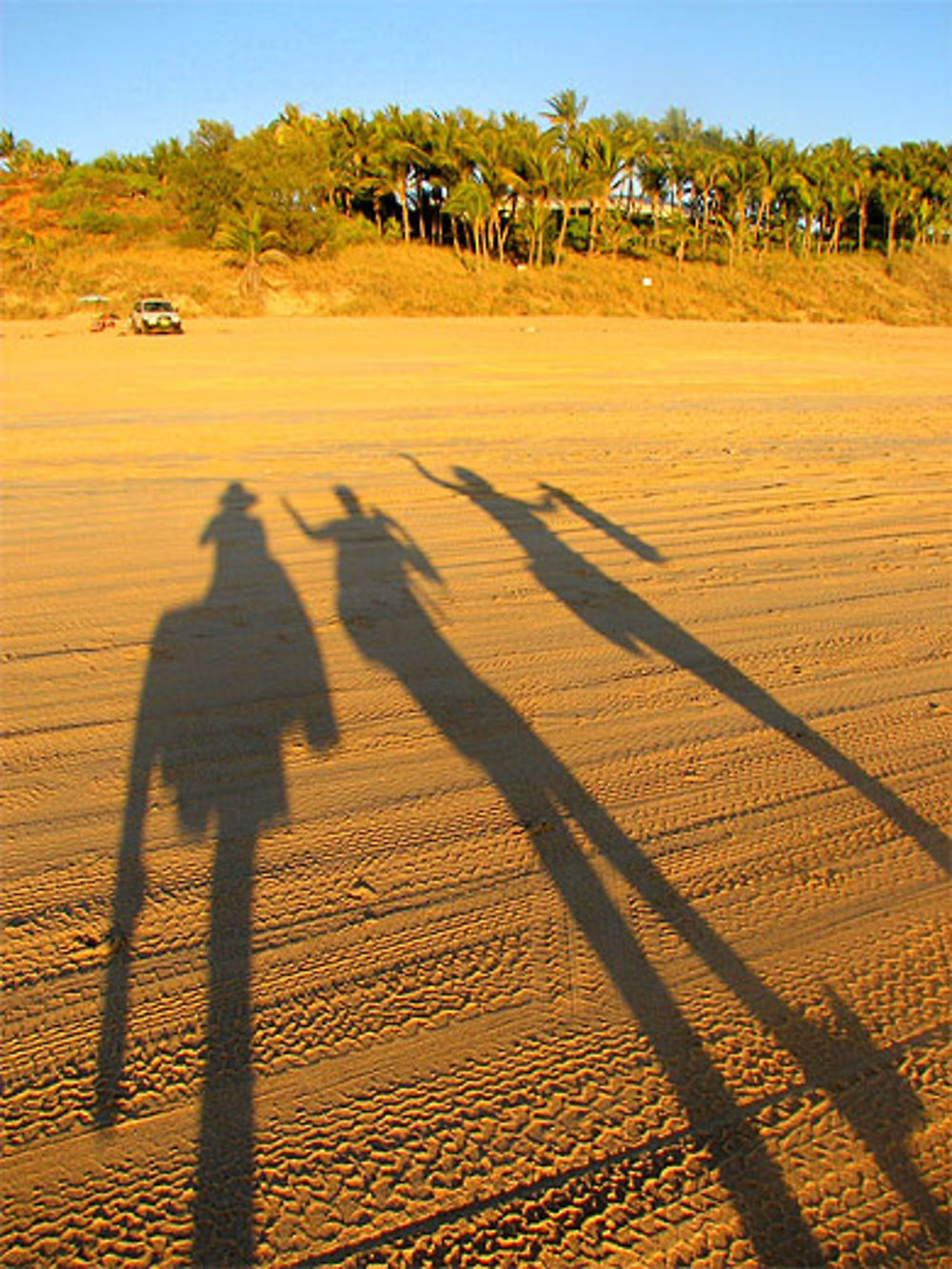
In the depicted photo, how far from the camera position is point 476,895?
3.17 metres

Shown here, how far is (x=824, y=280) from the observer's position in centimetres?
5441

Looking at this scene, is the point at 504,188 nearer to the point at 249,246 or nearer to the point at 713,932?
the point at 249,246

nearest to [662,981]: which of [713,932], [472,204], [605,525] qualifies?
[713,932]

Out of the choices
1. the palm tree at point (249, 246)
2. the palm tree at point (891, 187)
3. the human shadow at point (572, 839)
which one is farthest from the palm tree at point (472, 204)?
the human shadow at point (572, 839)

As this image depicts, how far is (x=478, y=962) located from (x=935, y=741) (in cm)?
255

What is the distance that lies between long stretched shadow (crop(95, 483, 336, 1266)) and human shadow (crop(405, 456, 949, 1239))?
4.39 feet

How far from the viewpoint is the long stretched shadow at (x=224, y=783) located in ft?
7.38

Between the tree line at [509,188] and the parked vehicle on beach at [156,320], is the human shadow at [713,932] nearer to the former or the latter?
the parked vehicle on beach at [156,320]

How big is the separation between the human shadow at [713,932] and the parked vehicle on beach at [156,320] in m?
30.9

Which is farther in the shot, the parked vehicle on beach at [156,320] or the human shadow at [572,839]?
the parked vehicle on beach at [156,320]

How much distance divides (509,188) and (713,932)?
57.7 meters

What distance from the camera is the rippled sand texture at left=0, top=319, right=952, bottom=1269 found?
2148mm

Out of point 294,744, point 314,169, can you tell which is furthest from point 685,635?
point 314,169

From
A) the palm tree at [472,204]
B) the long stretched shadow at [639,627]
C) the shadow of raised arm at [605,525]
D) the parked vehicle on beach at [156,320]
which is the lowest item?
the long stretched shadow at [639,627]
